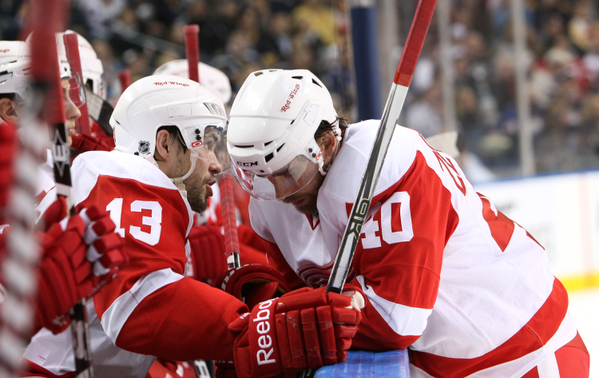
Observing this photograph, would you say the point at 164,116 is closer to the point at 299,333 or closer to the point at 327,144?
the point at 327,144

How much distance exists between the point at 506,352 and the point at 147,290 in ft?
3.06

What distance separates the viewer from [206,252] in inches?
91.7

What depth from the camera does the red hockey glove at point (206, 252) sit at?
231cm

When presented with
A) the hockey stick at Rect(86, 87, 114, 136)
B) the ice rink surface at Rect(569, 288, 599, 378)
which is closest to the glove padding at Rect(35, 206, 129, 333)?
the hockey stick at Rect(86, 87, 114, 136)

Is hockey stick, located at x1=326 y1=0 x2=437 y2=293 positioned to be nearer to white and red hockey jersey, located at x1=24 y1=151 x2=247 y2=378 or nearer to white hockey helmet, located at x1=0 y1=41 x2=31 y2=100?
white and red hockey jersey, located at x1=24 y1=151 x2=247 y2=378

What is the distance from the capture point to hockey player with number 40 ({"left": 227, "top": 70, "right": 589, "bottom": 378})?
4.54ft

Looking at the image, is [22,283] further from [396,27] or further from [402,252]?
[396,27]

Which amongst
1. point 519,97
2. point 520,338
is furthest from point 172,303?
point 519,97

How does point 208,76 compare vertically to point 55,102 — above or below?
below

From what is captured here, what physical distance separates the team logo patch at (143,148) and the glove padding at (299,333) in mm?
583

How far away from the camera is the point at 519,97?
560 centimetres

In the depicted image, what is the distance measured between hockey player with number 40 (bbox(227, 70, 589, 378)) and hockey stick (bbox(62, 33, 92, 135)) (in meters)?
0.97

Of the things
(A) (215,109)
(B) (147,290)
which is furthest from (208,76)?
(B) (147,290)

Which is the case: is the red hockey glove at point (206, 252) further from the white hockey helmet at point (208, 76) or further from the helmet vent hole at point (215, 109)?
the white hockey helmet at point (208, 76)
